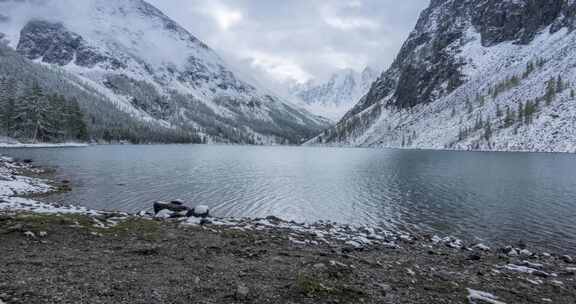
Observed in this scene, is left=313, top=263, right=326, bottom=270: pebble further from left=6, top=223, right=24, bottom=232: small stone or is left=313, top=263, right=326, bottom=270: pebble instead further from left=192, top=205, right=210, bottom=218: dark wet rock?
left=192, top=205, right=210, bottom=218: dark wet rock

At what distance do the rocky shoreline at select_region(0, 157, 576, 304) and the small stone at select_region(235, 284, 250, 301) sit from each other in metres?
0.05

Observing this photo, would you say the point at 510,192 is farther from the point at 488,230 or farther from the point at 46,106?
the point at 46,106

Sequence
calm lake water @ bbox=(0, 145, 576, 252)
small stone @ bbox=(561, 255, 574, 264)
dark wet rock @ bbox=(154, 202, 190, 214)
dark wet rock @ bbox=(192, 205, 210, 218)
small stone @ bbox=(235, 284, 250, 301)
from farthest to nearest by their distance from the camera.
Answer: calm lake water @ bbox=(0, 145, 576, 252)
dark wet rock @ bbox=(154, 202, 190, 214)
dark wet rock @ bbox=(192, 205, 210, 218)
small stone @ bbox=(561, 255, 574, 264)
small stone @ bbox=(235, 284, 250, 301)

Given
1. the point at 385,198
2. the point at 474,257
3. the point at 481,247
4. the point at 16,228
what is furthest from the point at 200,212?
the point at 385,198

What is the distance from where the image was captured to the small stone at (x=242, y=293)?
435 inches

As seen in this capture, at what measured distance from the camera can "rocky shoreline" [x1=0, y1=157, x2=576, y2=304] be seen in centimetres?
1116

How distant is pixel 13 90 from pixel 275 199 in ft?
479

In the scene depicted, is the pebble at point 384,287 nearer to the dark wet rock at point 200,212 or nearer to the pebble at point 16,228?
the pebble at point 16,228

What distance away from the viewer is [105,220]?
69.4 ft

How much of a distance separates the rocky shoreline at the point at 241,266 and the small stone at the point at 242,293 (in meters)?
Answer: 0.05

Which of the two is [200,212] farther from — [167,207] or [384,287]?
[384,287]

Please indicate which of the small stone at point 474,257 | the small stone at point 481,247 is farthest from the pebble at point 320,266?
the small stone at point 481,247

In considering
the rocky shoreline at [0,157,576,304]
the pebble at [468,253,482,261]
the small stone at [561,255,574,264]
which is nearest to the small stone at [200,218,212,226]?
the rocky shoreline at [0,157,576,304]

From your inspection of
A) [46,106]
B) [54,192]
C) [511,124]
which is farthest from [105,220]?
[511,124]
